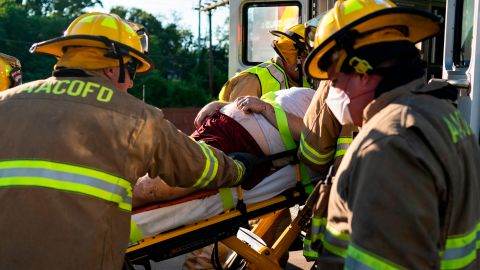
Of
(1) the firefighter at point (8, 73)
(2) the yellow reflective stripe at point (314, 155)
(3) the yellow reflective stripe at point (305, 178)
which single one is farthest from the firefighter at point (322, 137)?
(1) the firefighter at point (8, 73)

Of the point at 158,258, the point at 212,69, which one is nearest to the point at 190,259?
the point at 158,258

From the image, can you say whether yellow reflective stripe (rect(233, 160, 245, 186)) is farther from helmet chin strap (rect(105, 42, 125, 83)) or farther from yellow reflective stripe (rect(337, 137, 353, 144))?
helmet chin strap (rect(105, 42, 125, 83))

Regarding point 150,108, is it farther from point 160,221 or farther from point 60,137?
point 160,221

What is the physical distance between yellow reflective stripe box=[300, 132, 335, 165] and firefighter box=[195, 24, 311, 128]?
1728 mm

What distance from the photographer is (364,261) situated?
1330 millimetres

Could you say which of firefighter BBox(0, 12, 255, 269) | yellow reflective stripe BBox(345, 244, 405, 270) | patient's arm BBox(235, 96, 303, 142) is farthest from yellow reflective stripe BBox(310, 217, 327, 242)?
patient's arm BBox(235, 96, 303, 142)

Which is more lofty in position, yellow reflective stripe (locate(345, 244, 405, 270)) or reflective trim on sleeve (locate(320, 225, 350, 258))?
yellow reflective stripe (locate(345, 244, 405, 270))

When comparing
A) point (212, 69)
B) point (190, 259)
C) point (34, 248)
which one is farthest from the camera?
point (212, 69)

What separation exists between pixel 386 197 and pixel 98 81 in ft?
4.12

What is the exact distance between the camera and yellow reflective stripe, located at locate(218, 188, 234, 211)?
2881 mm

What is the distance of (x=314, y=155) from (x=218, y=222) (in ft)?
2.06

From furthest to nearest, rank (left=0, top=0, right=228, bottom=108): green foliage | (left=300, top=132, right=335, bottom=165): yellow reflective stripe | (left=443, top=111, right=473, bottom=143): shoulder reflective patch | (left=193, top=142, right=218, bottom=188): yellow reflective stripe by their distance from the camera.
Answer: (left=0, top=0, right=228, bottom=108): green foliage < (left=300, top=132, right=335, bottom=165): yellow reflective stripe < (left=193, top=142, right=218, bottom=188): yellow reflective stripe < (left=443, top=111, right=473, bottom=143): shoulder reflective patch

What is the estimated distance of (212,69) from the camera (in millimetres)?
36469

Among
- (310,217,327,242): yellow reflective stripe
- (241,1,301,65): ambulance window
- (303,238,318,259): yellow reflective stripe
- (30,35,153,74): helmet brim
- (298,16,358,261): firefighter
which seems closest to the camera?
(310,217,327,242): yellow reflective stripe
